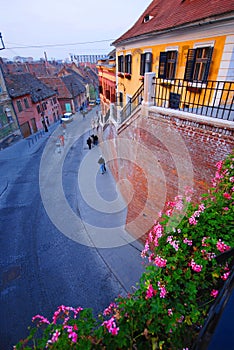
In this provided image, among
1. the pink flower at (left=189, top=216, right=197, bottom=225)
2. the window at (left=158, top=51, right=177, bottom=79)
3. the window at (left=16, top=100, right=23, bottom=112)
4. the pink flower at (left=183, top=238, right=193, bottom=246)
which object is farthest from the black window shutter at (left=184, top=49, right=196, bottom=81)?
the window at (left=16, top=100, right=23, bottom=112)

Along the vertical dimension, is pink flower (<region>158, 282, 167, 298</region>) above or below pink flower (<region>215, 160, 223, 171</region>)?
below

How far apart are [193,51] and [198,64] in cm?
54

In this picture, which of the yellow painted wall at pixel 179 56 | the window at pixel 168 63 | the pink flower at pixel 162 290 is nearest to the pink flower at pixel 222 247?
the pink flower at pixel 162 290

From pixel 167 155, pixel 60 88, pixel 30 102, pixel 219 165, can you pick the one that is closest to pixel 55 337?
pixel 219 165

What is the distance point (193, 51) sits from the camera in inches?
277

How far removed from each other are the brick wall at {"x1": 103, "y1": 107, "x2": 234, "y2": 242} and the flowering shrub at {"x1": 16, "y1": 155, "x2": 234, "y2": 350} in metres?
1.43

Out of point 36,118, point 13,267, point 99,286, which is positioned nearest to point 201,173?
point 99,286

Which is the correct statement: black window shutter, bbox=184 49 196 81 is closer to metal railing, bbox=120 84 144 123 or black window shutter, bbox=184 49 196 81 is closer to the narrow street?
metal railing, bbox=120 84 144 123

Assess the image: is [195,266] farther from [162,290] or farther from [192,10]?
[192,10]

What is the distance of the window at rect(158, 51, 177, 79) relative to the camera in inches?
329

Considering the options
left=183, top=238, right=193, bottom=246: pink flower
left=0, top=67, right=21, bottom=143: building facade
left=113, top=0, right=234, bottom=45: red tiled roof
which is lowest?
left=0, top=67, right=21, bottom=143: building facade

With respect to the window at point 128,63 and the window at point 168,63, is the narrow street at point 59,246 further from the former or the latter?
the window at point 128,63

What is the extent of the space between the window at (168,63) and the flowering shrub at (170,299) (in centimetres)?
741

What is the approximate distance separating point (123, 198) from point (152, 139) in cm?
552
